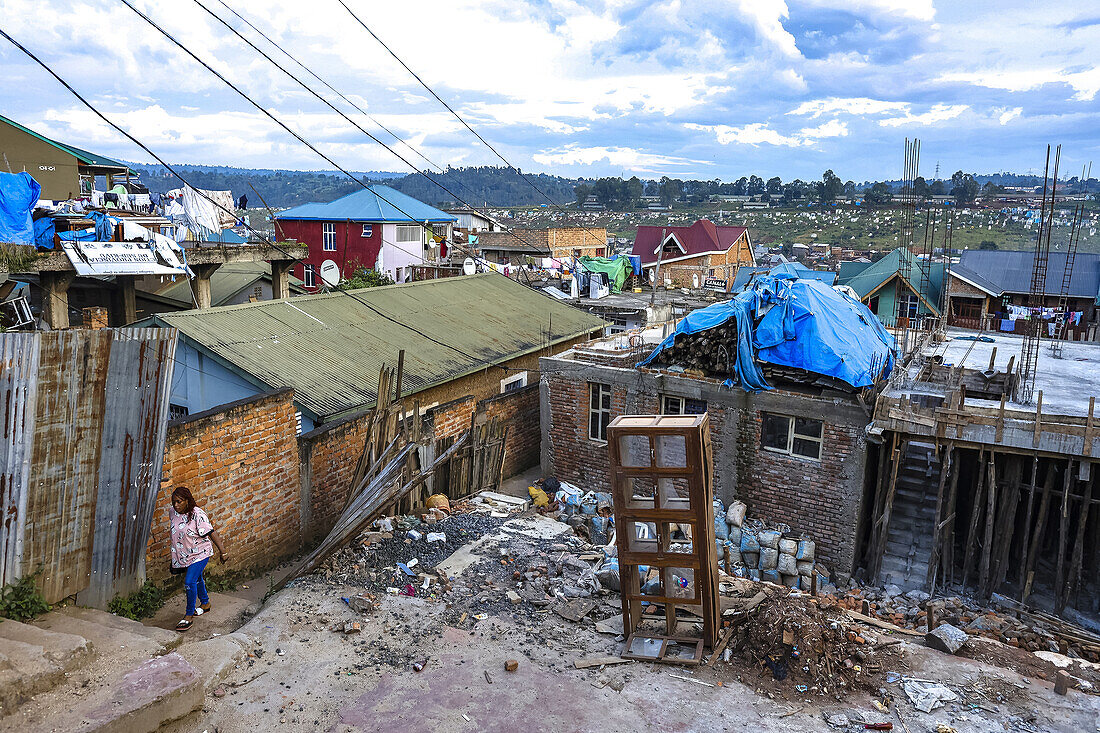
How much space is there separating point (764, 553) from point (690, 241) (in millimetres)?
40715

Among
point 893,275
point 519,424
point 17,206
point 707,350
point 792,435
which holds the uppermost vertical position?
point 17,206

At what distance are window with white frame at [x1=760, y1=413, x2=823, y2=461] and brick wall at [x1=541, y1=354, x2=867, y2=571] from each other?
0.12 m

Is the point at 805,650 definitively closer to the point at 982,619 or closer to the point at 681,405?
the point at 982,619

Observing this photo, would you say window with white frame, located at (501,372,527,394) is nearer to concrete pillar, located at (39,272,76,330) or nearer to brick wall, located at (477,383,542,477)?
brick wall, located at (477,383,542,477)

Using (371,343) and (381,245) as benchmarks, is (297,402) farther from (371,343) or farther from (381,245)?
(381,245)

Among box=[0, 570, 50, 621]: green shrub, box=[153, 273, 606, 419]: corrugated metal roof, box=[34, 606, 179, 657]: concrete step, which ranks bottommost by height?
box=[34, 606, 179, 657]: concrete step

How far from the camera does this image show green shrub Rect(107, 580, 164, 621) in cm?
741

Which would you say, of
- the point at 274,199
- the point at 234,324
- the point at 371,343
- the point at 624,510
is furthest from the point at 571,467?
the point at 274,199

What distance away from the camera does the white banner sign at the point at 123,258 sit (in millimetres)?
18000

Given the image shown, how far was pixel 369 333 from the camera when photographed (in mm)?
17469

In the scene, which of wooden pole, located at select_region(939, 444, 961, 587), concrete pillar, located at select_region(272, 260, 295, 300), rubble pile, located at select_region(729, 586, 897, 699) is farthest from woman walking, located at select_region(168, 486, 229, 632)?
concrete pillar, located at select_region(272, 260, 295, 300)

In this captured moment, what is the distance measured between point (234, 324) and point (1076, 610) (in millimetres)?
16044

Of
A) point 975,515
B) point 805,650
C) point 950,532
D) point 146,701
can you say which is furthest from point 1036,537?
point 146,701

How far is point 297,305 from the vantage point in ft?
56.2
